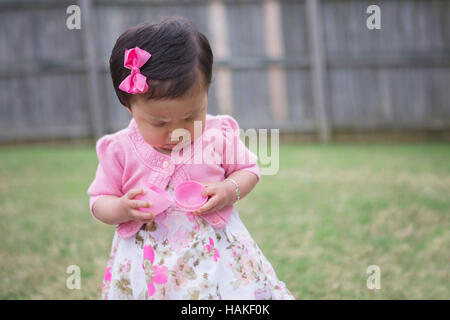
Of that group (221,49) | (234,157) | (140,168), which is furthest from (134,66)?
(221,49)

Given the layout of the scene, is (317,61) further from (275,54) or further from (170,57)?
(170,57)

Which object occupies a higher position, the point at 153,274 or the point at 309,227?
the point at 153,274

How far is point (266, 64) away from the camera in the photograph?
225 inches

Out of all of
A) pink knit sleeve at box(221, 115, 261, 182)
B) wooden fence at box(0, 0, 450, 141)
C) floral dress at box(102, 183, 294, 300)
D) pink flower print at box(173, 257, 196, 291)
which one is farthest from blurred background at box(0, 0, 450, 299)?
pink flower print at box(173, 257, 196, 291)

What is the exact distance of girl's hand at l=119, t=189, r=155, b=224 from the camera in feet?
3.90

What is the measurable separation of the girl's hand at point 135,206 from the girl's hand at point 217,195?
120mm

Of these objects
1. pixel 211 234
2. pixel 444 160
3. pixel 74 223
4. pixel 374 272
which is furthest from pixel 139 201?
pixel 444 160

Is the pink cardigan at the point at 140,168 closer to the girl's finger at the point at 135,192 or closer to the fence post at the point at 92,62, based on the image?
the girl's finger at the point at 135,192

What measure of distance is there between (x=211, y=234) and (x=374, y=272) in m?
0.99

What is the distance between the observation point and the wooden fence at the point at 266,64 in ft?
18.2

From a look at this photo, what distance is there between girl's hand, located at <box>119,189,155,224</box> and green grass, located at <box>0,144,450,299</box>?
2.48 feet

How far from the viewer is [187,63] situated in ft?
3.78

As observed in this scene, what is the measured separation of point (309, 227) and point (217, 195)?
148 centimetres
